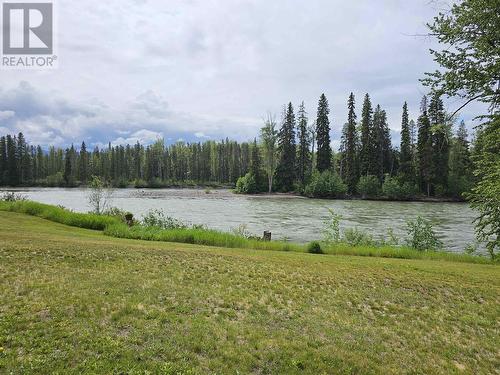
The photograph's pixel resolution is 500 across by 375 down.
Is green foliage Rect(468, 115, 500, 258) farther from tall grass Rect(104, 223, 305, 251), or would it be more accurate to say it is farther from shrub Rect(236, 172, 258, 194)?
shrub Rect(236, 172, 258, 194)

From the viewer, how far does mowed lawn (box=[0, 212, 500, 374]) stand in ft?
16.3

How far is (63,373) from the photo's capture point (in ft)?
14.1

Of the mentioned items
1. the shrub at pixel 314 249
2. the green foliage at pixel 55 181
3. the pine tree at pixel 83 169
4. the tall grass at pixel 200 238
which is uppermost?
the pine tree at pixel 83 169

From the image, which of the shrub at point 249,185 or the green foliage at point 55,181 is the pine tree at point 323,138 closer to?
the shrub at point 249,185

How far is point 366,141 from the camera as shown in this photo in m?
67.6

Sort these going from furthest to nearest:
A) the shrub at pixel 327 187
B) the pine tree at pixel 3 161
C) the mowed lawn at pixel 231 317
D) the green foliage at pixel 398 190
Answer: the pine tree at pixel 3 161
the shrub at pixel 327 187
the green foliage at pixel 398 190
the mowed lawn at pixel 231 317

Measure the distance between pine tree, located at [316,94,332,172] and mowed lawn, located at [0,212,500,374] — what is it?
65.3 meters

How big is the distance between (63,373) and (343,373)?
11.9 feet

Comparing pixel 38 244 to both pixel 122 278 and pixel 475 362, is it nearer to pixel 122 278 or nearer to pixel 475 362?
pixel 122 278

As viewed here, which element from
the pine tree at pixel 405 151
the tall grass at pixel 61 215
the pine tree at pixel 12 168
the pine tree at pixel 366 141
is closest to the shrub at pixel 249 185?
the pine tree at pixel 366 141

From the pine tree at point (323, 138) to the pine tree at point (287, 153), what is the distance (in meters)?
5.46

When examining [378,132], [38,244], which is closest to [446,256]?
[38,244]

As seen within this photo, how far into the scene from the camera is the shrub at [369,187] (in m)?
61.0

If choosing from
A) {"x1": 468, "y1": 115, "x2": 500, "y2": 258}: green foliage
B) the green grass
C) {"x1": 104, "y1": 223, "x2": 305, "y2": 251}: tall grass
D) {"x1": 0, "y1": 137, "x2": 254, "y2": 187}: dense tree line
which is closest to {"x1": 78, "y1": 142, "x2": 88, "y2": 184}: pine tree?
{"x1": 0, "y1": 137, "x2": 254, "y2": 187}: dense tree line
